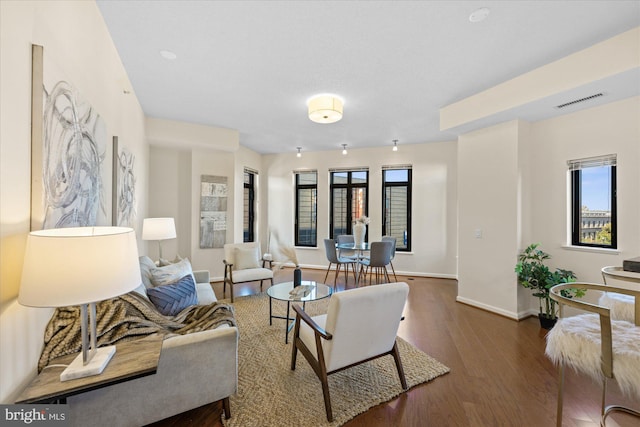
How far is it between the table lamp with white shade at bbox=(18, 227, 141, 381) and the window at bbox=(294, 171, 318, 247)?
5.45 m

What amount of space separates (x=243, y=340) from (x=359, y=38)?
3043 millimetres

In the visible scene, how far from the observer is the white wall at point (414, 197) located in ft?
18.0

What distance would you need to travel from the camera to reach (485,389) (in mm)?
2057

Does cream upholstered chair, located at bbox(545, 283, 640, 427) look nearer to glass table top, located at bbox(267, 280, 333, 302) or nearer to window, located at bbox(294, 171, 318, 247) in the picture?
glass table top, located at bbox(267, 280, 333, 302)

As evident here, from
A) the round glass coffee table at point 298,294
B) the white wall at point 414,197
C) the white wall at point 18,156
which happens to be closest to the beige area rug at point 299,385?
the round glass coffee table at point 298,294

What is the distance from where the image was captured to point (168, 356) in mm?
1521

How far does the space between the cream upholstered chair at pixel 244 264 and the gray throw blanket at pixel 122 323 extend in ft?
5.84

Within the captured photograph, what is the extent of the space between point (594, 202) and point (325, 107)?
340cm

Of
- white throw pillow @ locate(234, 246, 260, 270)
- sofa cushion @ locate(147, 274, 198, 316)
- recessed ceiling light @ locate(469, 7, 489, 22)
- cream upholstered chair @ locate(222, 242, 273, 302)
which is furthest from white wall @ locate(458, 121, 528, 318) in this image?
sofa cushion @ locate(147, 274, 198, 316)

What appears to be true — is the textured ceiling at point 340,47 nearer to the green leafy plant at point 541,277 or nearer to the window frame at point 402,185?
the green leafy plant at point 541,277

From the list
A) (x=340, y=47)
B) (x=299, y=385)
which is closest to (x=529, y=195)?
(x=340, y=47)

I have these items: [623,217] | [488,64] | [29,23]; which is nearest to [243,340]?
[29,23]

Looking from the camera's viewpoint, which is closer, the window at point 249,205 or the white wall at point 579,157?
the white wall at point 579,157

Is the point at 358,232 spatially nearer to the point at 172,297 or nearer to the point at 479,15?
the point at 172,297
